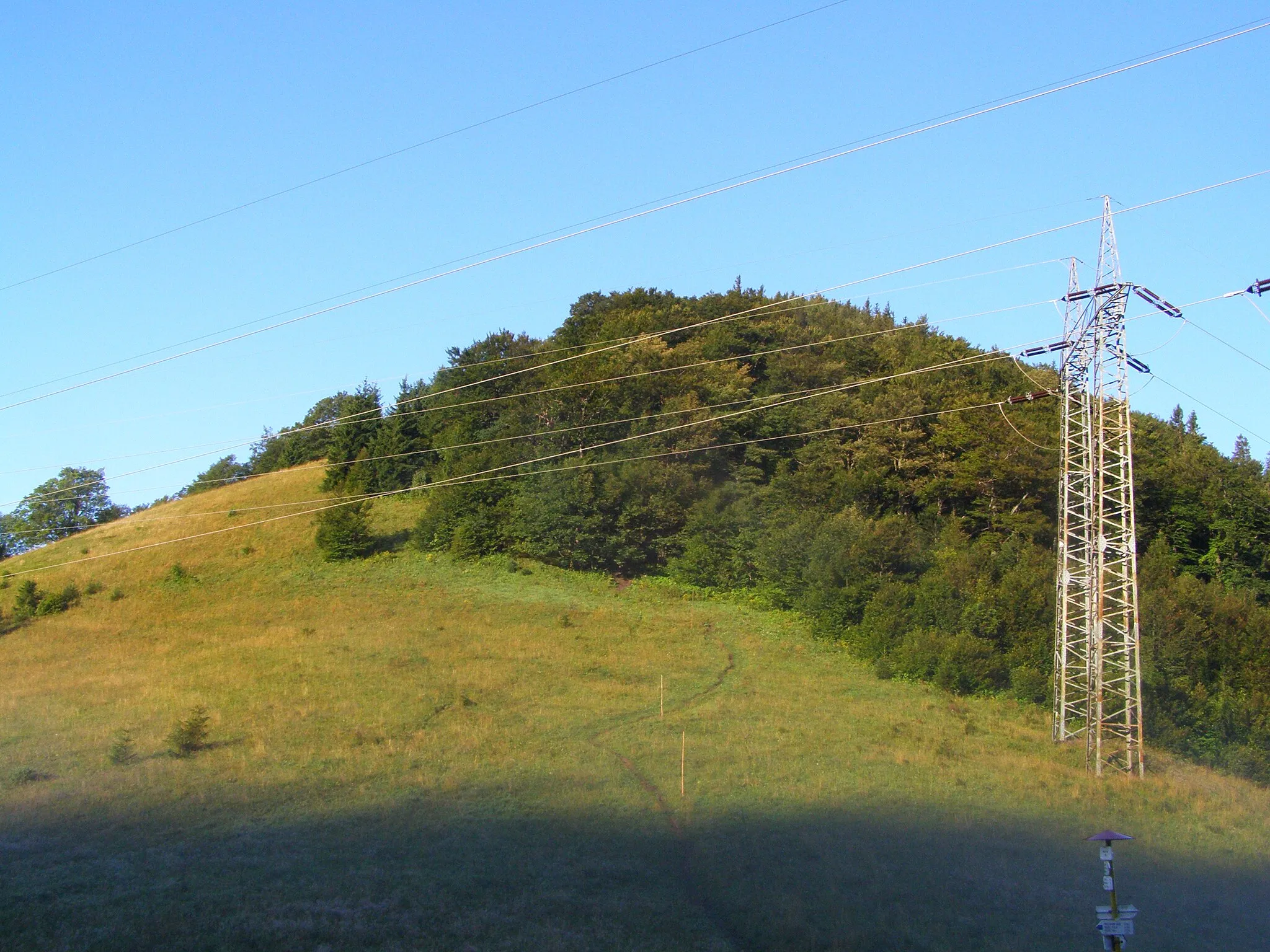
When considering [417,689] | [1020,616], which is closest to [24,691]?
[417,689]

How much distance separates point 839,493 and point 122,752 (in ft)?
113

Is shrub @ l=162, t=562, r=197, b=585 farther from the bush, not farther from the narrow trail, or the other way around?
the narrow trail

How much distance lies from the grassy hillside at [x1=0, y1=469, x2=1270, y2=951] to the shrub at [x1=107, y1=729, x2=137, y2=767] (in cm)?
25

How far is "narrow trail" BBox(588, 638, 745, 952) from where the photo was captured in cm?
1412

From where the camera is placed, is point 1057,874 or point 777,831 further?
point 777,831

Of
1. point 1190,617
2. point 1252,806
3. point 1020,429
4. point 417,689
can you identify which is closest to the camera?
point 1252,806

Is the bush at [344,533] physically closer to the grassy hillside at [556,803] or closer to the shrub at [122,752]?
the grassy hillside at [556,803]

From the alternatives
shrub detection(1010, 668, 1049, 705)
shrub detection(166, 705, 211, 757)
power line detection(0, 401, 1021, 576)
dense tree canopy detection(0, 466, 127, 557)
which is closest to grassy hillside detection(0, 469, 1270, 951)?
shrub detection(166, 705, 211, 757)

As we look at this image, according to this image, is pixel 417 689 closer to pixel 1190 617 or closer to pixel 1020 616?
pixel 1020 616

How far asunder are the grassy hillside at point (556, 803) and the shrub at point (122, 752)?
0.82 ft

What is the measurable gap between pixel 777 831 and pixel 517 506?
104ft

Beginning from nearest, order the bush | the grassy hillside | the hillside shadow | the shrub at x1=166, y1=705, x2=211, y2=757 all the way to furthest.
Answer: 1. the hillside shadow
2. the grassy hillside
3. the shrub at x1=166, y1=705, x2=211, y2=757
4. the bush

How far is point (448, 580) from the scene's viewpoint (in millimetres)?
44375

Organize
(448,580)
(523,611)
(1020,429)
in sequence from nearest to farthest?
1. (523,611)
2. (448,580)
3. (1020,429)
